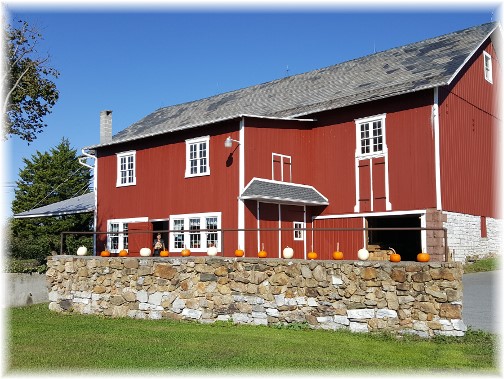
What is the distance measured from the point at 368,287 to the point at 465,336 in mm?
2218

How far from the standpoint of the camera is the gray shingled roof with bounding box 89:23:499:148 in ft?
69.9

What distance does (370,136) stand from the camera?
2170 cm

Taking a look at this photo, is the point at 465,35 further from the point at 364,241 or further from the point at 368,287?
the point at 368,287

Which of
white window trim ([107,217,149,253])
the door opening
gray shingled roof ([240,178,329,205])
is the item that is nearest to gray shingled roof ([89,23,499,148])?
gray shingled roof ([240,178,329,205])

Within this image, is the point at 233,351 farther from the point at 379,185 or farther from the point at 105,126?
the point at 105,126

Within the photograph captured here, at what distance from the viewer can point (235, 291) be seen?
15125 millimetres

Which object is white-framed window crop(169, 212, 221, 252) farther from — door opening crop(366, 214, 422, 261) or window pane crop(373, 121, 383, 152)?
window pane crop(373, 121, 383, 152)

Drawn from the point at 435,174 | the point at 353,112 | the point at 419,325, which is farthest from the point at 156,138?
the point at 419,325

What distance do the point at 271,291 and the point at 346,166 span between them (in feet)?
29.2

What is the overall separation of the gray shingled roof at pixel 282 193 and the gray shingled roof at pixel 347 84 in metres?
2.53

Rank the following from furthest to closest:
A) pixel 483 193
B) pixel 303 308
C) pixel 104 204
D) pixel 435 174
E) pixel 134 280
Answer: pixel 104 204 < pixel 483 193 < pixel 435 174 < pixel 134 280 < pixel 303 308

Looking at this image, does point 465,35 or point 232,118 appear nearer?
point 232,118

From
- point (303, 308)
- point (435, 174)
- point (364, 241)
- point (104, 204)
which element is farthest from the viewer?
point (104, 204)

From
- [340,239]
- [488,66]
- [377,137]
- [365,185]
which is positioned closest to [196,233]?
[340,239]
